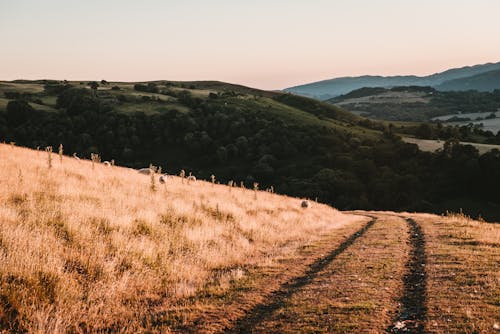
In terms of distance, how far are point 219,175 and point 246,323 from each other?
401 ft

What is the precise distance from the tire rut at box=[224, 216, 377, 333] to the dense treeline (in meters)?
96.3

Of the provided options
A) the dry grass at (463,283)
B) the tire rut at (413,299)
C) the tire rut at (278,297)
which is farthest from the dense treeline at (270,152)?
the tire rut at (278,297)

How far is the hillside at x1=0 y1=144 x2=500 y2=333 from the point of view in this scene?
763 centimetres

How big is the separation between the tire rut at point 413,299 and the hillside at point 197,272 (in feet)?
0.10

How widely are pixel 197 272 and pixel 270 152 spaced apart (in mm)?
128745

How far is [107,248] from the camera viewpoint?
415 inches

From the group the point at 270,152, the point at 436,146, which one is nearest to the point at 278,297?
the point at 270,152

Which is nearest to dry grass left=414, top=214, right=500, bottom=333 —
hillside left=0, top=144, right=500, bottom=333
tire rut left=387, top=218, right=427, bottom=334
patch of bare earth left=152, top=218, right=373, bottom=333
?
hillside left=0, top=144, right=500, bottom=333

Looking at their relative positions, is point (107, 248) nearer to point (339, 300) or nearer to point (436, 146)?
point (339, 300)

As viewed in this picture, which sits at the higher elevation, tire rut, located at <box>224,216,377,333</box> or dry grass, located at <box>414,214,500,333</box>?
dry grass, located at <box>414,214,500,333</box>

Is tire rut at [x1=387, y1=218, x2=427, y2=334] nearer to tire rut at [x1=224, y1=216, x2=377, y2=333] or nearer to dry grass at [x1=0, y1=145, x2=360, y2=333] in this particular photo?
tire rut at [x1=224, y1=216, x2=377, y2=333]

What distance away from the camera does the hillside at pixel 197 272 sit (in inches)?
300

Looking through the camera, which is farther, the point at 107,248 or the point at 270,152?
the point at 270,152

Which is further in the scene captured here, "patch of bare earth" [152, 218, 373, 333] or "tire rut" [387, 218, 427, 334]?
"patch of bare earth" [152, 218, 373, 333]
